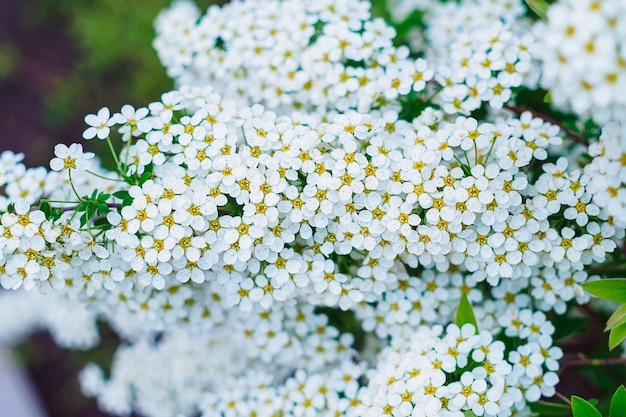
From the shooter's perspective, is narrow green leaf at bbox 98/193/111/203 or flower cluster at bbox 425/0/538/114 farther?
flower cluster at bbox 425/0/538/114

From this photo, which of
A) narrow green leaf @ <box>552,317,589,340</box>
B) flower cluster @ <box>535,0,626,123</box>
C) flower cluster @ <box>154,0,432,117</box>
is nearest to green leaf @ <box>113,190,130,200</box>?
flower cluster @ <box>154,0,432,117</box>

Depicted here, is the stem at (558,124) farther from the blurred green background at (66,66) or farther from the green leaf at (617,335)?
the blurred green background at (66,66)

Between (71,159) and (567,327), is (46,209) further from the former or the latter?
(567,327)

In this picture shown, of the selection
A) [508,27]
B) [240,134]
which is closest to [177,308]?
[240,134]

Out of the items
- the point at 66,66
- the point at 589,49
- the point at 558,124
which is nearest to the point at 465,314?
the point at 558,124

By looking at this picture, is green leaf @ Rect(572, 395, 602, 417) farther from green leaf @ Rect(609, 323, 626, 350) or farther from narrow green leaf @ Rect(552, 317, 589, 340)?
narrow green leaf @ Rect(552, 317, 589, 340)

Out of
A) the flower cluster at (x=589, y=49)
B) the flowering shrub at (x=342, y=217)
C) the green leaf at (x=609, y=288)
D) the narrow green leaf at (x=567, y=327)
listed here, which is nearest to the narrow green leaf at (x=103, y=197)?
the flowering shrub at (x=342, y=217)
